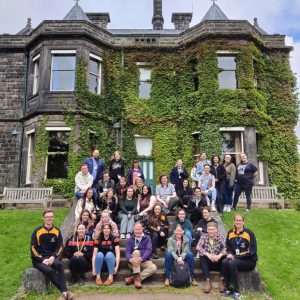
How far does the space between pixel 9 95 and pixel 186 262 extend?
1506cm

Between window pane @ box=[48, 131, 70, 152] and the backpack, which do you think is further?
window pane @ box=[48, 131, 70, 152]

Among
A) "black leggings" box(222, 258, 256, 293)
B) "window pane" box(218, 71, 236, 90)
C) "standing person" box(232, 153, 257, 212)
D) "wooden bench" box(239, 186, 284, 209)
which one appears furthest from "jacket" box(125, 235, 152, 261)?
"window pane" box(218, 71, 236, 90)

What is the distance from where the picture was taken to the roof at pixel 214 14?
65.2 ft

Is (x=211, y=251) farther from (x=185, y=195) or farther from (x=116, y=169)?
(x=116, y=169)

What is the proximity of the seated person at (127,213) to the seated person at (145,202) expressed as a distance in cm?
14

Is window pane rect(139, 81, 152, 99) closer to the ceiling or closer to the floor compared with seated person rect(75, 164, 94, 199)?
closer to the ceiling

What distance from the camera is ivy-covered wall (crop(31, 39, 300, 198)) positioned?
1708 centimetres

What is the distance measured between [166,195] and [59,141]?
8.32 m

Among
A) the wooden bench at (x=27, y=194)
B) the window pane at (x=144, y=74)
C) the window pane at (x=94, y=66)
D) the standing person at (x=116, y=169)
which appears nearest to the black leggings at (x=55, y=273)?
the standing person at (x=116, y=169)

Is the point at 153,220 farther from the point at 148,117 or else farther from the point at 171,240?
the point at 148,117

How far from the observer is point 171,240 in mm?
7770

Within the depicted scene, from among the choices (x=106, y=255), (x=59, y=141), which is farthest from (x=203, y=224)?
(x=59, y=141)

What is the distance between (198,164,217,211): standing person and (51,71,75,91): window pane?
9.33 meters

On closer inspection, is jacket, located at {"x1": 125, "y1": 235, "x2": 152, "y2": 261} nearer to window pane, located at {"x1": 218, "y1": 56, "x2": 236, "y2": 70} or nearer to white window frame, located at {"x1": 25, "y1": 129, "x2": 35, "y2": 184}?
white window frame, located at {"x1": 25, "y1": 129, "x2": 35, "y2": 184}
